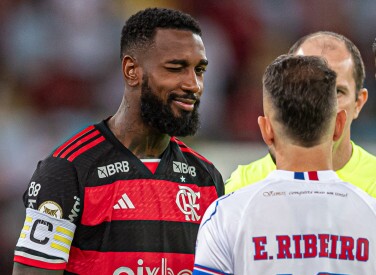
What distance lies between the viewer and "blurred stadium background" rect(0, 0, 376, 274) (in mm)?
7148

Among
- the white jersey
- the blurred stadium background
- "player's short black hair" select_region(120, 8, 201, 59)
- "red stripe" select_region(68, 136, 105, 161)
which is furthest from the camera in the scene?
the blurred stadium background

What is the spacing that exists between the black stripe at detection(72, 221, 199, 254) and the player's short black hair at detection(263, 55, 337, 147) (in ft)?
3.71

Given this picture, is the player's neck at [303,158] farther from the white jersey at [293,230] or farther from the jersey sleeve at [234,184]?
the jersey sleeve at [234,184]

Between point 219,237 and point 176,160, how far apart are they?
127 cm

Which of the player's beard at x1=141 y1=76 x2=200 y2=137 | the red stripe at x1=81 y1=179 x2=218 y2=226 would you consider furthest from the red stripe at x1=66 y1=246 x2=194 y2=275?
the player's beard at x1=141 y1=76 x2=200 y2=137

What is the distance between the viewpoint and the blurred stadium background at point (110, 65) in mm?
7148

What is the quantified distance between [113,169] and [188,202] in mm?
394

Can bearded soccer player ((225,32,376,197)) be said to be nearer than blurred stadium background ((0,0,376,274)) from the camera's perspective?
Yes

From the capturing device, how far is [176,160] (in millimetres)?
3717

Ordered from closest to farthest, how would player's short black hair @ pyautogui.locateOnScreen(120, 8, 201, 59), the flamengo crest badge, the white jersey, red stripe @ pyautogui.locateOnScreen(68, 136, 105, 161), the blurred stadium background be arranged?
the white jersey
red stripe @ pyautogui.locateOnScreen(68, 136, 105, 161)
the flamengo crest badge
player's short black hair @ pyautogui.locateOnScreen(120, 8, 201, 59)
the blurred stadium background

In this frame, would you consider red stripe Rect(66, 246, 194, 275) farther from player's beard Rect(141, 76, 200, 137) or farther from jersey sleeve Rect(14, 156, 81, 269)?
player's beard Rect(141, 76, 200, 137)

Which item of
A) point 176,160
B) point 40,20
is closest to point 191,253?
point 176,160

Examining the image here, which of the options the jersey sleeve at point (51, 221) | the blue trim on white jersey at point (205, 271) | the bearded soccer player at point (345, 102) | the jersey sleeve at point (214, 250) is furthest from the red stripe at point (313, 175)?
the bearded soccer player at point (345, 102)

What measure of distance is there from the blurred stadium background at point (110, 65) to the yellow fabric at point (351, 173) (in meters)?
2.65
